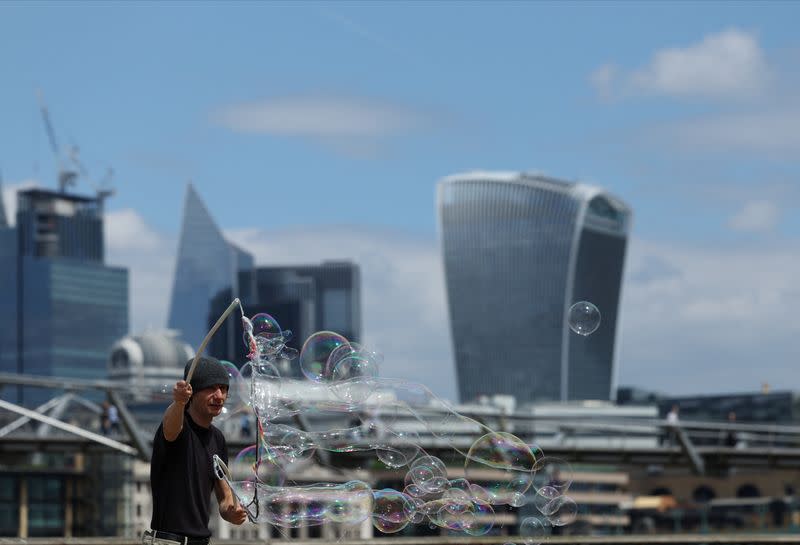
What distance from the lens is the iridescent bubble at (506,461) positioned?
14509mm

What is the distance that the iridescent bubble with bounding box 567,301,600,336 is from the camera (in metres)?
19.6

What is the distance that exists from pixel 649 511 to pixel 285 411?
159m

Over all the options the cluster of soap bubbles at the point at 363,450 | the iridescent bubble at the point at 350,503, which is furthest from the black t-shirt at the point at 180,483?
the iridescent bubble at the point at 350,503

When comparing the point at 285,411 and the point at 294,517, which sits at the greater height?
the point at 285,411

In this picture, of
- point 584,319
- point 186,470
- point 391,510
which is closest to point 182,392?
point 186,470

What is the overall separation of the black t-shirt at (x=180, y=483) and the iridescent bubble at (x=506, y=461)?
15.2 feet

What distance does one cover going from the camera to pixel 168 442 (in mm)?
10047

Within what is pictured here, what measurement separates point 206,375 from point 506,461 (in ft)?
17.6

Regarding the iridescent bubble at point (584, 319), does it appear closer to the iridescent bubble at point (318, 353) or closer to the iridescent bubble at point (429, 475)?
the iridescent bubble at point (318, 353)

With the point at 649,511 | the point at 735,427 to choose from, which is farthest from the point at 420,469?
the point at 649,511

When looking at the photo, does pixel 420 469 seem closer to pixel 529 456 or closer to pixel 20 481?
pixel 529 456

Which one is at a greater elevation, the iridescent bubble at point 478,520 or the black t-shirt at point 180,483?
the black t-shirt at point 180,483

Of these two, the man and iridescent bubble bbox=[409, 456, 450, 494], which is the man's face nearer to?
the man

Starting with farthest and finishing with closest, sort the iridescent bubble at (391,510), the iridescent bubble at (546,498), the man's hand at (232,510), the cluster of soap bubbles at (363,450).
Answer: the iridescent bubble at (546,498) → the iridescent bubble at (391,510) → the cluster of soap bubbles at (363,450) → the man's hand at (232,510)
